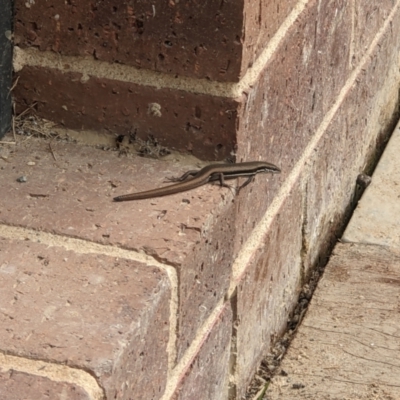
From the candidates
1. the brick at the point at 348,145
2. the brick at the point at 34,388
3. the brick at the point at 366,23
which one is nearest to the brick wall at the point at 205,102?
the brick at the point at 34,388

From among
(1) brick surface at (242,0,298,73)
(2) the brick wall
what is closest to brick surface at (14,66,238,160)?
(2) the brick wall

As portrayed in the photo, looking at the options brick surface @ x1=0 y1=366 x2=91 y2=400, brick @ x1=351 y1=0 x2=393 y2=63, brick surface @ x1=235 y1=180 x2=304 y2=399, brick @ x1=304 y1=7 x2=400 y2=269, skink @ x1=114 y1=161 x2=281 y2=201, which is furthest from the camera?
brick @ x1=351 y1=0 x2=393 y2=63

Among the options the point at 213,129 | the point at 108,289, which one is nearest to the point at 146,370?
the point at 108,289

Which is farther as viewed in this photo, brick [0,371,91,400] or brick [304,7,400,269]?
brick [304,7,400,269]

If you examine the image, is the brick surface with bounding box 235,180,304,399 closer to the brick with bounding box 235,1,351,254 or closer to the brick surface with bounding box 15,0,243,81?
the brick with bounding box 235,1,351,254

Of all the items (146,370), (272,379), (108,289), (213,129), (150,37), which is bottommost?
(272,379)

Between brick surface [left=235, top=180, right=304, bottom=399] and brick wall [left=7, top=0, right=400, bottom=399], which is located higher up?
brick wall [left=7, top=0, right=400, bottom=399]

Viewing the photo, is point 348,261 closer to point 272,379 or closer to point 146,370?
point 272,379

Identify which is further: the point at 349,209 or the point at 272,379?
the point at 349,209
